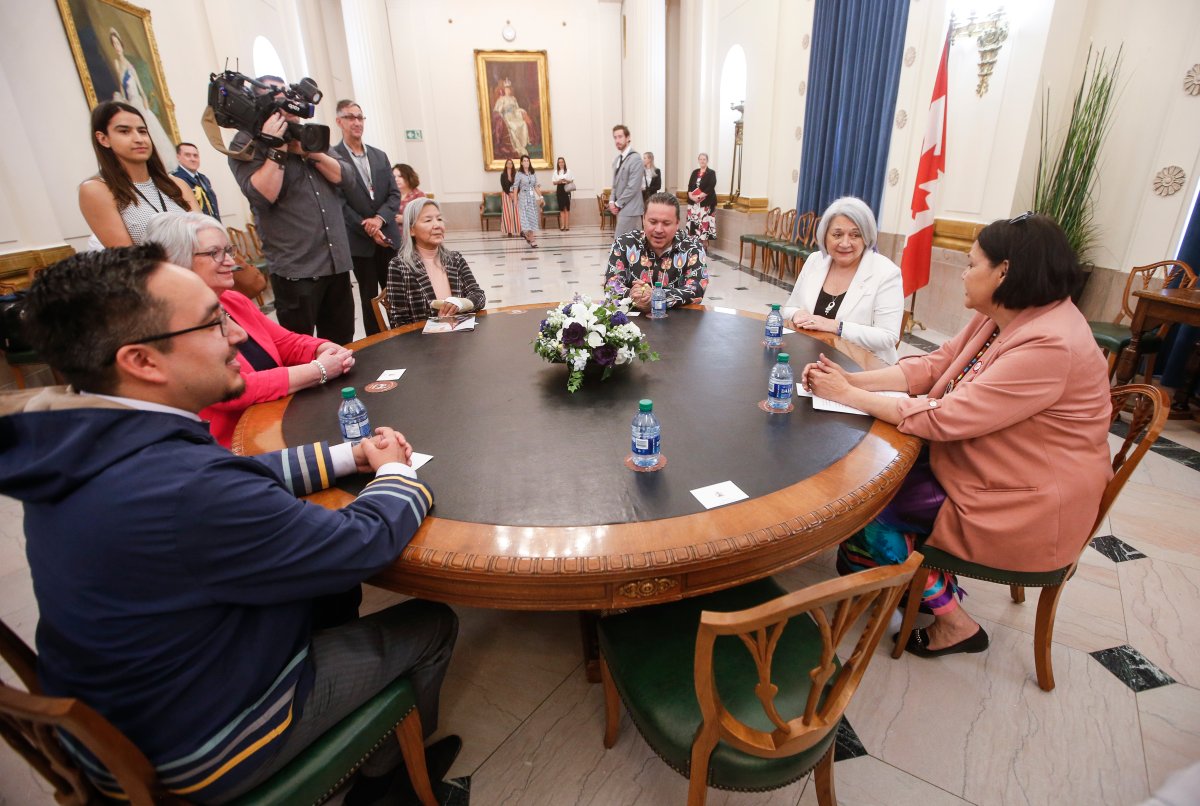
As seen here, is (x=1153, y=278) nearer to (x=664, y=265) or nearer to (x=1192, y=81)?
(x=1192, y=81)

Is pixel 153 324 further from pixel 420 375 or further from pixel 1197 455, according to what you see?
pixel 1197 455

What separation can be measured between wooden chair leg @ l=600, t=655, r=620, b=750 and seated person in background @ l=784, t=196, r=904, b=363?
168 centimetres

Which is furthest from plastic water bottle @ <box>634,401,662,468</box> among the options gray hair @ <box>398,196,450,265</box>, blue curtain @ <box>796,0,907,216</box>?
blue curtain @ <box>796,0,907,216</box>

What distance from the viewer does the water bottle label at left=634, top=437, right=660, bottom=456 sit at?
1240 mm

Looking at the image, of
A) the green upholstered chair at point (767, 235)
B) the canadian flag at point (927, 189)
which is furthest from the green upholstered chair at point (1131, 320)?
the green upholstered chair at point (767, 235)

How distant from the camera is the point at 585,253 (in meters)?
9.65

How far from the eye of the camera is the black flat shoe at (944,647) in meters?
1.71

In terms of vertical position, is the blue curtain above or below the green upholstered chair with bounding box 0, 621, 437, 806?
above

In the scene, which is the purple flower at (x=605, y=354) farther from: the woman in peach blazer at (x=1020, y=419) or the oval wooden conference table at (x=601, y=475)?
the woman in peach blazer at (x=1020, y=419)

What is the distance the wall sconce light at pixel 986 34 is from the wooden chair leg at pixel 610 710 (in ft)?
17.2

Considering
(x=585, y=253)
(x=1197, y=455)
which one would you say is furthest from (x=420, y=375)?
(x=585, y=253)

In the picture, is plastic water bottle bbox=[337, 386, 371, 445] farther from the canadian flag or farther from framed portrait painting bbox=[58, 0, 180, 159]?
framed portrait painting bbox=[58, 0, 180, 159]

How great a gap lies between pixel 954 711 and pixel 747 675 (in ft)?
2.90

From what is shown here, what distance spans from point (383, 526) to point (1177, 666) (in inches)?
92.5
